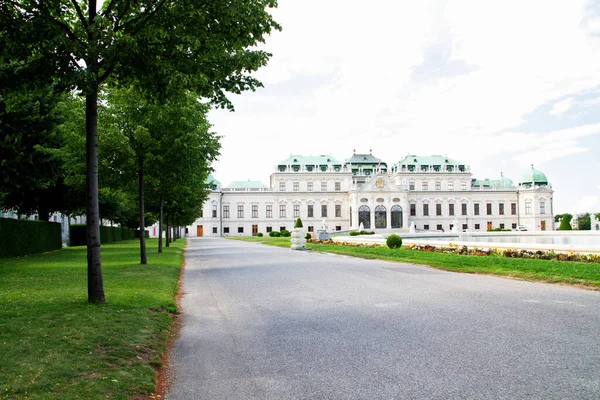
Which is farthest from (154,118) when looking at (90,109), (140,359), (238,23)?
(140,359)

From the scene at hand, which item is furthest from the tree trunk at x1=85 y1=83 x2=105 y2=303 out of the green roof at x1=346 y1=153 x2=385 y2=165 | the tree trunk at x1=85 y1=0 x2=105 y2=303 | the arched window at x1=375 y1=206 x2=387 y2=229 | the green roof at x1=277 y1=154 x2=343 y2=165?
the green roof at x1=346 y1=153 x2=385 y2=165

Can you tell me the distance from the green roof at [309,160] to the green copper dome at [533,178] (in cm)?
4058

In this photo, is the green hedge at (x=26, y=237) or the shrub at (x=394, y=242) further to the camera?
the shrub at (x=394, y=242)

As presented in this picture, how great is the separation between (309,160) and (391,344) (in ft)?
329

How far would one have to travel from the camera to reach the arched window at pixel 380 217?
318 feet

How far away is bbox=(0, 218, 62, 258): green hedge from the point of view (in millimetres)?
22688

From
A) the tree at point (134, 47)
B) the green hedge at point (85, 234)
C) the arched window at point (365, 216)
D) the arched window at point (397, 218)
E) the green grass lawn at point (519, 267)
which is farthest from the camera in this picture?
the arched window at point (397, 218)

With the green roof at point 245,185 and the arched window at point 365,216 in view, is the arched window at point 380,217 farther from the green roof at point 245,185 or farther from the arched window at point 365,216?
the green roof at point 245,185

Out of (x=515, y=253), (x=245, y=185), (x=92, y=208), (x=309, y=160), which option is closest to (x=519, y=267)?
(x=515, y=253)

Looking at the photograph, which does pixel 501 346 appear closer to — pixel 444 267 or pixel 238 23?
pixel 238 23

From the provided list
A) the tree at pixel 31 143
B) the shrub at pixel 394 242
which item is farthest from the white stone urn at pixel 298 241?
the tree at pixel 31 143

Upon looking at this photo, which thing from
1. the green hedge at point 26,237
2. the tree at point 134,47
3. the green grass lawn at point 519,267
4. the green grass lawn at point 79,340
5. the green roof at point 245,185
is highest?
the green roof at point 245,185

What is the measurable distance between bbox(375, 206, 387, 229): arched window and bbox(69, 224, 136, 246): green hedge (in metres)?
50.9

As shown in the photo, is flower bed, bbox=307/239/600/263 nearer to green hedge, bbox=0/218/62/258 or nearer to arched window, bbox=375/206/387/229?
green hedge, bbox=0/218/62/258
